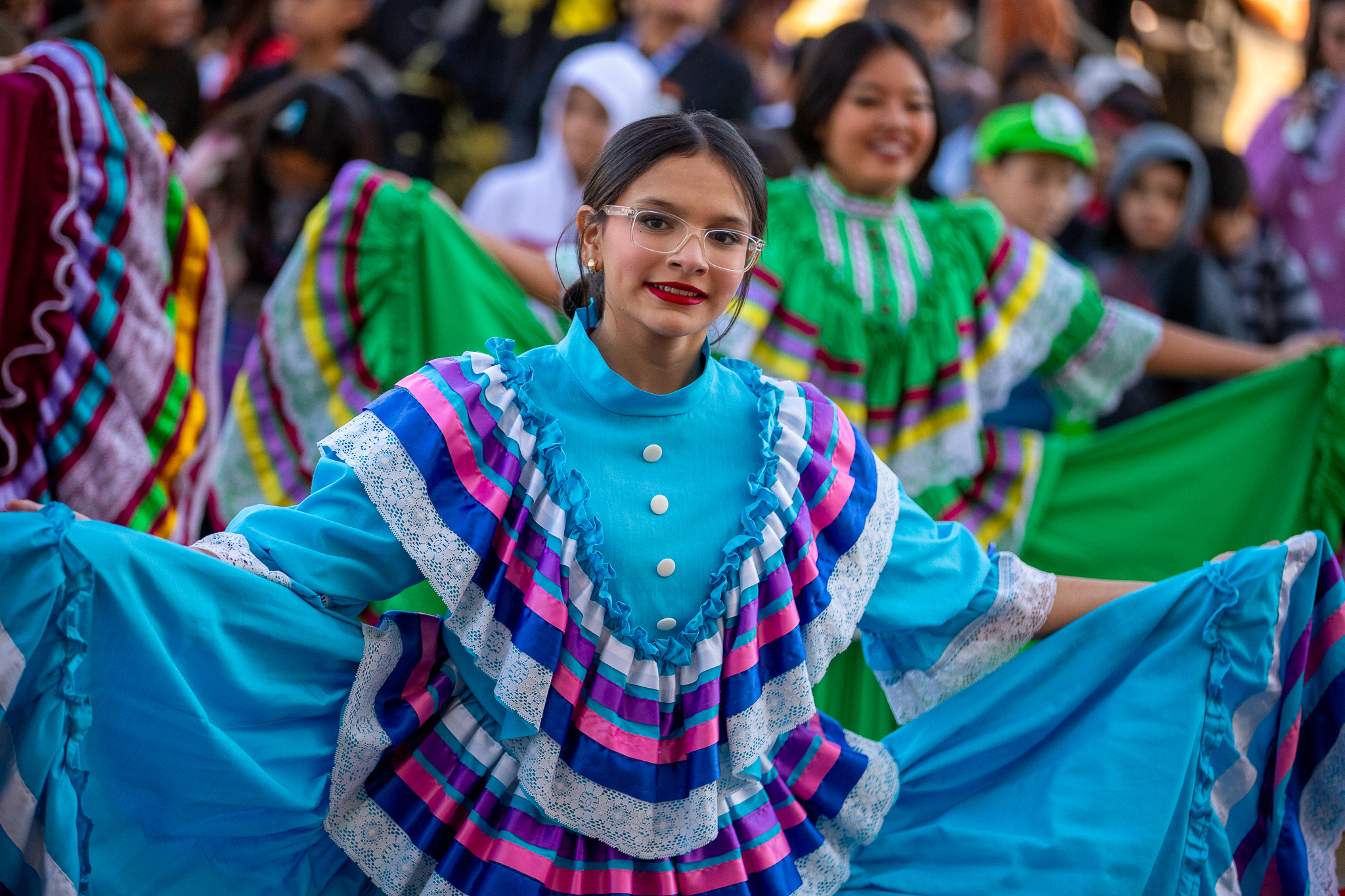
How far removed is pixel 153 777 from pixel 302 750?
20 cm

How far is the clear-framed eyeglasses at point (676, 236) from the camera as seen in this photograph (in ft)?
6.29

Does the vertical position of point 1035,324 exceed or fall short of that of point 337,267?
it exceeds it

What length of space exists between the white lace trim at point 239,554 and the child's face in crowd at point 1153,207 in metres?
4.00

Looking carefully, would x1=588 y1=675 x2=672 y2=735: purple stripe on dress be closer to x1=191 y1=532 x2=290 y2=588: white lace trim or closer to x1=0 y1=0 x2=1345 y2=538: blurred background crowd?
x1=191 y1=532 x2=290 y2=588: white lace trim

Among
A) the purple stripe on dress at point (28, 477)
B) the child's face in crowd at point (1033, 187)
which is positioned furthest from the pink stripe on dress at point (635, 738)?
the child's face in crowd at point (1033, 187)

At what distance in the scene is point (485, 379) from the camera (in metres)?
1.92

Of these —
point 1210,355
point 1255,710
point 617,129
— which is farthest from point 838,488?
point 617,129

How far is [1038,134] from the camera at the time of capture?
459 cm

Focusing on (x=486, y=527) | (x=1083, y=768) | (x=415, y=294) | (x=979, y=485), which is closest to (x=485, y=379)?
(x=486, y=527)

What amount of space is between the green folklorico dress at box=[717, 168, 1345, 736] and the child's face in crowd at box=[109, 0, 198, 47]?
2356mm

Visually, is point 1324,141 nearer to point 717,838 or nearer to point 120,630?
point 717,838

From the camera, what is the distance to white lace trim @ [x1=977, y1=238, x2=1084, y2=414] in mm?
3244

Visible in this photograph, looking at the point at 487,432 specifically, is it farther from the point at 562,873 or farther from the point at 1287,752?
the point at 1287,752

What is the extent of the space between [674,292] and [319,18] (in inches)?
143
